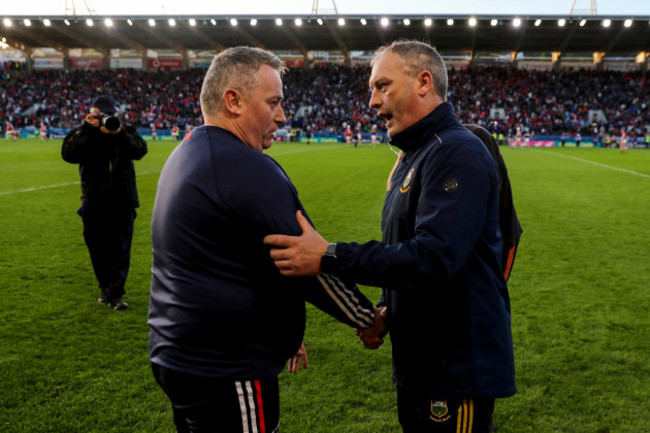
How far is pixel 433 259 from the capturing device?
1.75 metres

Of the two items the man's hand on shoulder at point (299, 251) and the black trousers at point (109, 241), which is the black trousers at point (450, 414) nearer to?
the man's hand on shoulder at point (299, 251)

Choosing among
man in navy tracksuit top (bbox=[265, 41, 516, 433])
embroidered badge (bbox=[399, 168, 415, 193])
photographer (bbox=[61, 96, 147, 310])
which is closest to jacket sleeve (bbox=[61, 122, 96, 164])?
photographer (bbox=[61, 96, 147, 310])

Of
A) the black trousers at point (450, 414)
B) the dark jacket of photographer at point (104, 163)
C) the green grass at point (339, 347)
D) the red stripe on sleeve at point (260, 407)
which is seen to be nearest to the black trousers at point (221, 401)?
the red stripe on sleeve at point (260, 407)

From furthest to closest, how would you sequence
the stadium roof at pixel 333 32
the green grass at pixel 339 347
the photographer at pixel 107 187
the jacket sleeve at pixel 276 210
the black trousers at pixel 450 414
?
the stadium roof at pixel 333 32
the photographer at pixel 107 187
the green grass at pixel 339 347
the black trousers at pixel 450 414
the jacket sleeve at pixel 276 210

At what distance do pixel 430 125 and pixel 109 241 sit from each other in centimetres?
432

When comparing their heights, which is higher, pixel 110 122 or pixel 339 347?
pixel 110 122

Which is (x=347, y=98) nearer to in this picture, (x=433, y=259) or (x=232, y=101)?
(x=232, y=101)

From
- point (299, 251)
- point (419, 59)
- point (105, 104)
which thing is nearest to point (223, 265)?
point (299, 251)

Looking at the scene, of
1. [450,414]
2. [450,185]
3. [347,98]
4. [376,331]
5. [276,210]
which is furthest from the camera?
[347,98]

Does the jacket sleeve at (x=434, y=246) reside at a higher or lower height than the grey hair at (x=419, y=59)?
lower

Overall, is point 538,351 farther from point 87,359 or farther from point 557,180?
point 557,180

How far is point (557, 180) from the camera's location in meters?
17.0

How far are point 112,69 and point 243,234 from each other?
59.7 meters

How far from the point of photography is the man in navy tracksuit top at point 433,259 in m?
1.76
